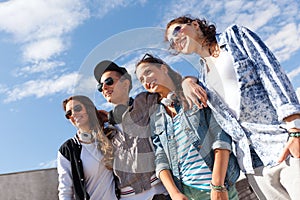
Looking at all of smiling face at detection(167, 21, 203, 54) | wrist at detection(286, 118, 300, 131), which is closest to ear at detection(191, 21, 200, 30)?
smiling face at detection(167, 21, 203, 54)

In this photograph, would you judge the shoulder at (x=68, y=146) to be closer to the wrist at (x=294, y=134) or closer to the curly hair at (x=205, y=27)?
the curly hair at (x=205, y=27)

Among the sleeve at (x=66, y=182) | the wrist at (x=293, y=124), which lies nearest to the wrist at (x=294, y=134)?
the wrist at (x=293, y=124)

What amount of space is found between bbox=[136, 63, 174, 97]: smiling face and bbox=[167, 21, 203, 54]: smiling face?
0.14m

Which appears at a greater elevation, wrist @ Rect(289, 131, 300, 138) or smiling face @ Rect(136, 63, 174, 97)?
smiling face @ Rect(136, 63, 174, 97)

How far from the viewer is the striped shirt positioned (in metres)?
1.79

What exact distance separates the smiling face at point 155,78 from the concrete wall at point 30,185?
3.39m

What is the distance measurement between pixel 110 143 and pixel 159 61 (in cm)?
56

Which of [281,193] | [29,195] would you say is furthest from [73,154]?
[29,195]

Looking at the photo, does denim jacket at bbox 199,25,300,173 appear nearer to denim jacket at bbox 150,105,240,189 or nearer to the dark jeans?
denim jacket at bbox 150,105,240,189

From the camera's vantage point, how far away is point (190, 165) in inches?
72.1

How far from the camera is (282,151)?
1519mm

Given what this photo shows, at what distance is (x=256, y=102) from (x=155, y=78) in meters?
0.51

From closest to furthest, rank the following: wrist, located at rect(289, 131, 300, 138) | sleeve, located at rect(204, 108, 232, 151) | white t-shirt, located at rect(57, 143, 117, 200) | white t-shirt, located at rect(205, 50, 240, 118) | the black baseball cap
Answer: wrist, located at rect(289, 131, 300, 138) → white t-shirt, located at rect(205, 50, 240, 118) → sleeve, located at rect(204, 108, 232, 151) → the black baseball cap → white t-shirt, located at rect(57, 143, 117, 200)

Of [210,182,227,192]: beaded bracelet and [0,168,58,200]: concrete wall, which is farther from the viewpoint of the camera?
[0,168,58,200]: concrete wall
